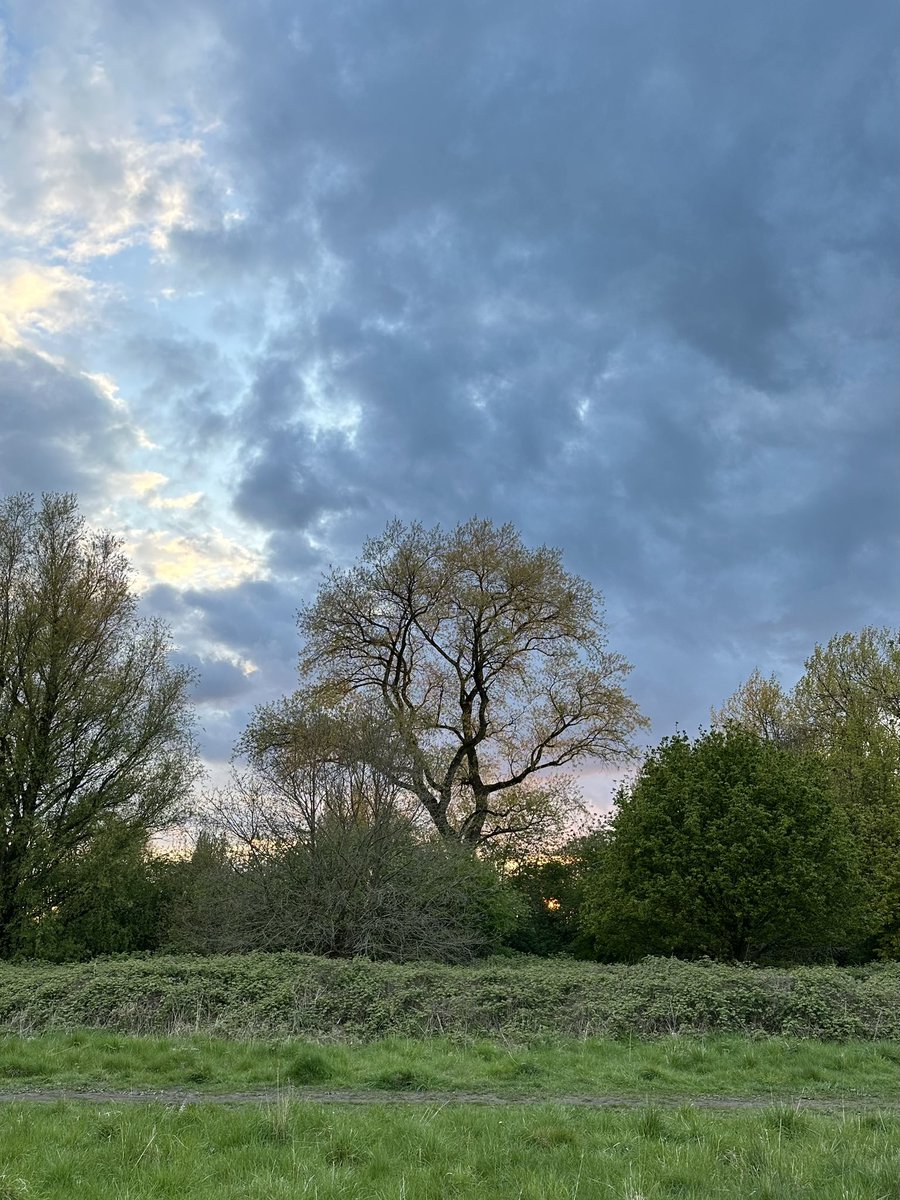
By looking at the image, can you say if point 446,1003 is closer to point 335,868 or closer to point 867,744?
point 335,868

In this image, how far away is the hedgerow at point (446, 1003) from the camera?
1324 cm

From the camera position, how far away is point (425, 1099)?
8938 millimetres

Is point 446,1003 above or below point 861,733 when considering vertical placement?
below

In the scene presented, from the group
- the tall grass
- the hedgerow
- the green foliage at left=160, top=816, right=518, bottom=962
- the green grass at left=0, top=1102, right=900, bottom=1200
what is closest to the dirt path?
the tall grass

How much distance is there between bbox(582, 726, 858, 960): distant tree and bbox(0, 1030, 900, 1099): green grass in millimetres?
9212

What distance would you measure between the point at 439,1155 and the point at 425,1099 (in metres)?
3.03

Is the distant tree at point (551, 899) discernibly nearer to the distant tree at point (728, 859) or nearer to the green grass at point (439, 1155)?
the distant tree at point (728, 859)

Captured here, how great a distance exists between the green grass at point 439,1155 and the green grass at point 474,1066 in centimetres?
216

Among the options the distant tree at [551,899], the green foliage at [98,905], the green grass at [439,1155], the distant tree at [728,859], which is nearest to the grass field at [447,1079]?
the green grass at [439,1155]

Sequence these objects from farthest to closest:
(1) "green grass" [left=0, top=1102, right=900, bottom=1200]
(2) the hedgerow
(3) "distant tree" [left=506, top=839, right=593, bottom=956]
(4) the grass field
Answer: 1. (3) "distant tree" [left=506, top=839, right=593, bottom=956]
2. (2) the hedgerow
3. (4) the grass field
4. (1) "green grass" [left=0, top=1102, right=900, bottom=1200]

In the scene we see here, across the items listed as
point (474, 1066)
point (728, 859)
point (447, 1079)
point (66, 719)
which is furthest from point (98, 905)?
point (447, 1079)

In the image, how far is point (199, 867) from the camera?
974 inches

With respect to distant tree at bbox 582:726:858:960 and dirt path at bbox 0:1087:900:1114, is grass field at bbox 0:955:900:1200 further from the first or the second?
distant tree at bbox 582:726:858:960

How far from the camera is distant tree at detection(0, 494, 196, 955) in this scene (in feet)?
78.7
